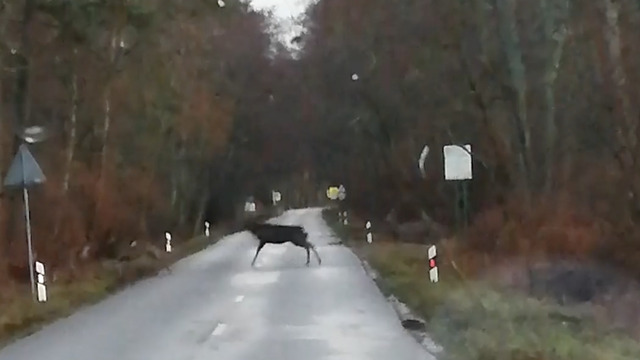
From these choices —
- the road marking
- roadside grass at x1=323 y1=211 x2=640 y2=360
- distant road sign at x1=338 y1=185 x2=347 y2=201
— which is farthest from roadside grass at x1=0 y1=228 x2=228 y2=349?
distant road sign at x1=338 y1=185 x2=347 y2=201

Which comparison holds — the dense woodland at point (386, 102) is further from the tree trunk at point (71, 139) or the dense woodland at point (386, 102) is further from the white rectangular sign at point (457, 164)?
the white rectangular sign at point (457, 164)

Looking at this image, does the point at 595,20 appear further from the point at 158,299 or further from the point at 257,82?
the point at 257,82

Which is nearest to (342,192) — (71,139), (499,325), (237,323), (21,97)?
(71,139)

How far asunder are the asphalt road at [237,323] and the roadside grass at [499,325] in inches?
22.8

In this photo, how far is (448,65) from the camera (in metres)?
35.5

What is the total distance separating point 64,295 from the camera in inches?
1080

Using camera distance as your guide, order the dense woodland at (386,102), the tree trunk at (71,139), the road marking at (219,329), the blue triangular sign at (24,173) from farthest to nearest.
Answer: the tree trunk at (71,139) → the dense woodland at (386,102) → the blue triangular sign at (24,173) → the road marking at (219,329)

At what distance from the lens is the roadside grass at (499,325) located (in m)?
13.6

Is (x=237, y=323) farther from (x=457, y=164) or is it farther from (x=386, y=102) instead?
(x=386, y=102)

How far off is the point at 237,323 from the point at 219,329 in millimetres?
1130

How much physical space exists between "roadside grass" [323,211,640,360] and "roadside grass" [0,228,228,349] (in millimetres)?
6563

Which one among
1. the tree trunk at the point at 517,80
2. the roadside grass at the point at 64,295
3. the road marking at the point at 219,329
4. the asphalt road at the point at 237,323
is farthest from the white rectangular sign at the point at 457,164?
the roadside grass at the point at 64,295

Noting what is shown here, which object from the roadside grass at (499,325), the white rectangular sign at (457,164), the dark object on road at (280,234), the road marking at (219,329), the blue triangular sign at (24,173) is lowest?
the dark object on road at (280,234)

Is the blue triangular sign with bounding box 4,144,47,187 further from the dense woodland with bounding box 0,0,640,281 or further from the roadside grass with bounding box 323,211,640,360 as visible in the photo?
the roadside grass with bounding box 323,211,640,360
